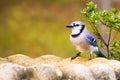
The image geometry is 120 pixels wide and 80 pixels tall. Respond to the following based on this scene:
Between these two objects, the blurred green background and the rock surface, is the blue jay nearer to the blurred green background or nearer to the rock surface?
the rock surface

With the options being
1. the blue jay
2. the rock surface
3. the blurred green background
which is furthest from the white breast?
the blurred green background

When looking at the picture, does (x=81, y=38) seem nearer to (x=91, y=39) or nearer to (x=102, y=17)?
(x=91, y=39)

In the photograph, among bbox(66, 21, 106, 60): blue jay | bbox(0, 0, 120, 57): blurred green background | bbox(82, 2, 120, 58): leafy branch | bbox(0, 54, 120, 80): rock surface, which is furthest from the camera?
bbox(0, 0, 120, 57): blurred green background

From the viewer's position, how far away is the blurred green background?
31.3 feet

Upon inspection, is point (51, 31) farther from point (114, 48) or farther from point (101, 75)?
point (101, 75)

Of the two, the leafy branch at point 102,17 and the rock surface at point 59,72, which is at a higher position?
the leafy branch at point 102,17

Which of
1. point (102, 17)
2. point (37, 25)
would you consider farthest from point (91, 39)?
point (37, 25)

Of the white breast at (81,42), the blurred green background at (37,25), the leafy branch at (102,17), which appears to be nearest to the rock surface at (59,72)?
the white breast at (81,42)

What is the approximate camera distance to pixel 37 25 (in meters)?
9.76

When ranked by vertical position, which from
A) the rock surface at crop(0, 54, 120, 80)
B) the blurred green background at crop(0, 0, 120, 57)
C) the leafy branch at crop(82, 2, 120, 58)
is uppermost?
the leafy branch at crop(82, 2, 120, 58)

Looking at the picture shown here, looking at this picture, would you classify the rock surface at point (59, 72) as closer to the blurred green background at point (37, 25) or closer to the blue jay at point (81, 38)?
the blue jay at point (81, 38)

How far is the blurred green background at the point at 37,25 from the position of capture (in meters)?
9.53

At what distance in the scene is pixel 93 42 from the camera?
4324 mm

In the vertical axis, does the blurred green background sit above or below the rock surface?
below
